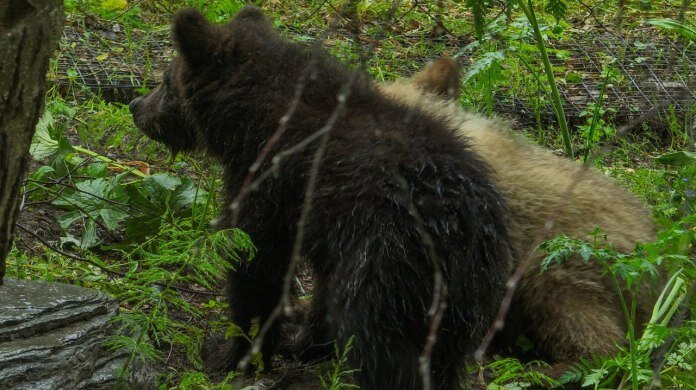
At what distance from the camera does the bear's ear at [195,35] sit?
501 centimetres

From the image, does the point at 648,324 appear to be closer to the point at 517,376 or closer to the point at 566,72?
the point at 517,376

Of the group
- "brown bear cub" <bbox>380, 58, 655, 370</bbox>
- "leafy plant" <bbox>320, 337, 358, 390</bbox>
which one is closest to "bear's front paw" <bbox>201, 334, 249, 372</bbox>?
"leafy plant" <bbox>320, 337, 358, 390</bbox>

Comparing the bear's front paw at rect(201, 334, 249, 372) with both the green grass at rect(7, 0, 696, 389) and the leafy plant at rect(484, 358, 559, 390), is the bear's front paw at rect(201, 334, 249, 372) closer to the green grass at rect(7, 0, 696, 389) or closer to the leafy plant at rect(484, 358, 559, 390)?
the green grass at rect(7, 0, 696, 389)

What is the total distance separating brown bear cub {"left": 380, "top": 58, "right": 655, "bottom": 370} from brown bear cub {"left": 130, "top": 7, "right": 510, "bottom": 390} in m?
0.49

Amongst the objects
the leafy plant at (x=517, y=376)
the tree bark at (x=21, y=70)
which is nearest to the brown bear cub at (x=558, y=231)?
the leafy plant at (x=517, y=376)

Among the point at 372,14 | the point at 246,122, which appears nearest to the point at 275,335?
the point at 246,122

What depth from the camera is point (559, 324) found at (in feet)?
16.2

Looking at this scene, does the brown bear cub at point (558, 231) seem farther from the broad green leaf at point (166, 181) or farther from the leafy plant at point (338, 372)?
the broad green leaf at point (166, 181)

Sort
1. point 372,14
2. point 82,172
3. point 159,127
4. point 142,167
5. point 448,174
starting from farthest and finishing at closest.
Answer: point 372,14 < point 142,167 < point 82,172 < point 159,127 < point 448,174

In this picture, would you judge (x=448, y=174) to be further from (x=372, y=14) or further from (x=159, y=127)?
(x=372, y=14)

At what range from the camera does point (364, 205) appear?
13.5ft

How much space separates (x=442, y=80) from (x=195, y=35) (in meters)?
1.69

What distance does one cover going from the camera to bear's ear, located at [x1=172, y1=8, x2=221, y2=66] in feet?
16.4

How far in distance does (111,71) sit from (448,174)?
4757 mm
